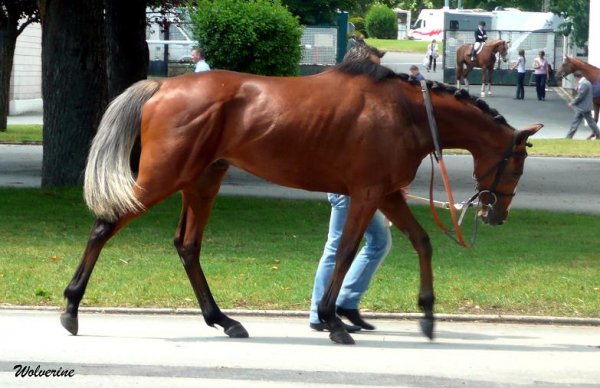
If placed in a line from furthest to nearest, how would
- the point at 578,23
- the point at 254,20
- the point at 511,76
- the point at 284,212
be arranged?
the point at 511,76 < the point at 578,23 < the point at 254,20 < the point at 284,212

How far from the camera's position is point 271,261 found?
474 inches

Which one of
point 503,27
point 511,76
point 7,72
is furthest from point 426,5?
point 7,72

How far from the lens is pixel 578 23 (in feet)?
147

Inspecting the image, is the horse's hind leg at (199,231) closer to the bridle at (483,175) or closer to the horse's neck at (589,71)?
the bridle at (483,175)

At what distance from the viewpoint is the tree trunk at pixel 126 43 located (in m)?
19.4

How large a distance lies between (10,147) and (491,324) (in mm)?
18492

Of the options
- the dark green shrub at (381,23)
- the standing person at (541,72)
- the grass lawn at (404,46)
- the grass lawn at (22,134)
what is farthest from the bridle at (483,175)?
the dark green shrub at (381,23)

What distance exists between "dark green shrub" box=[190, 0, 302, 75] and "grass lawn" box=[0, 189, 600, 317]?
8557mm

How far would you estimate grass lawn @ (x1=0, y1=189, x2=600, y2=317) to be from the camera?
10.0 meters

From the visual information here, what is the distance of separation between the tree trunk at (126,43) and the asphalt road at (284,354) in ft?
34.8

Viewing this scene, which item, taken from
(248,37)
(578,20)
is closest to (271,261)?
(248,37)

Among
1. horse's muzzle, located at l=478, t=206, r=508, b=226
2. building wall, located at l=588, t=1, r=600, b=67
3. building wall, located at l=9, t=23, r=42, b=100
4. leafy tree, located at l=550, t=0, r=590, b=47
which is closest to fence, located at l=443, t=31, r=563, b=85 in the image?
leafy tree, located at l=550, t=0, r=590, b=47

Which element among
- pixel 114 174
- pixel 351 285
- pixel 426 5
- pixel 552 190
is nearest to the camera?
pixel 114 174

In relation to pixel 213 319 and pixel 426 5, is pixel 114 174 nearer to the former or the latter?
pixel 213 319
